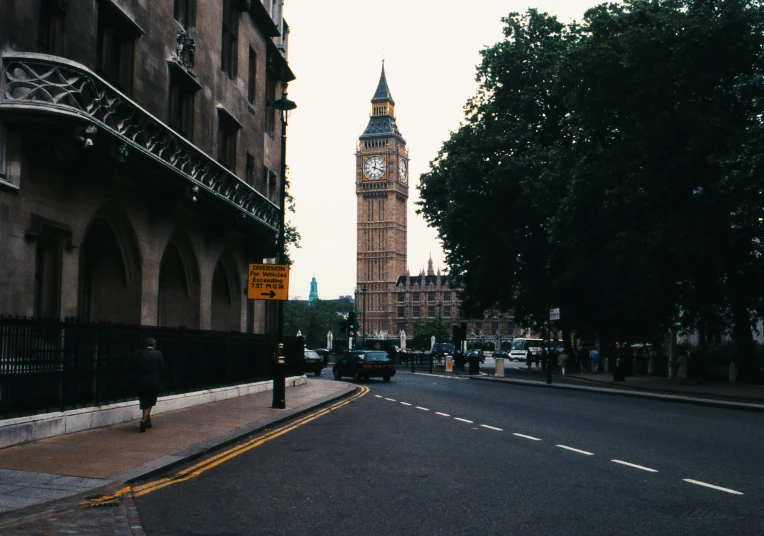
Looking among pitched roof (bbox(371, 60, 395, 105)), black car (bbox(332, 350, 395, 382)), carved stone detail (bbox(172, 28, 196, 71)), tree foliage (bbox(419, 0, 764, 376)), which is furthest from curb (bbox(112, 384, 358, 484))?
pitched roof (bbox(371, 60, 395, 105))

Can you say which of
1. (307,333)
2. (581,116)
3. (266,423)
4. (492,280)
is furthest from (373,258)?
(266,423)

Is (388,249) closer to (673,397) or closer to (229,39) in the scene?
(229,39)

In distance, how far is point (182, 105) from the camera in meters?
24.0

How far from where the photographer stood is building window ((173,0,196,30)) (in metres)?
23.1

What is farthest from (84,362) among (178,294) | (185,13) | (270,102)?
(270,102)

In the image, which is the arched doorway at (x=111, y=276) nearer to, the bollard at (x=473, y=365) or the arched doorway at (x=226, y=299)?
the arched doorway at (x=226, y=299)

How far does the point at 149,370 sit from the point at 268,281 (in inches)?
260

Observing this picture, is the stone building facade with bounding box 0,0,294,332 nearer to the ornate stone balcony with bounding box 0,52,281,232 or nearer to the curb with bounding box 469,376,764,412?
the ornate stone balcony with bounding box 0,52,281,232

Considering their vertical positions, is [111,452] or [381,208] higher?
[381,208]

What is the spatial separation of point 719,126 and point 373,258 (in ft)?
491

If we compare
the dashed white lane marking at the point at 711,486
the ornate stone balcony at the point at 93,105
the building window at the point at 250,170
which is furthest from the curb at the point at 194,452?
the building window at the point at 250,170

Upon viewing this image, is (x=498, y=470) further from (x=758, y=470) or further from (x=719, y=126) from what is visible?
(x=719, y=126)

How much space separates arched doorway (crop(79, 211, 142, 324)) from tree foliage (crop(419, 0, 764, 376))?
17.2m

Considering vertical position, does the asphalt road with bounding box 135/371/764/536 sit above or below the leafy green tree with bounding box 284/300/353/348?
below
